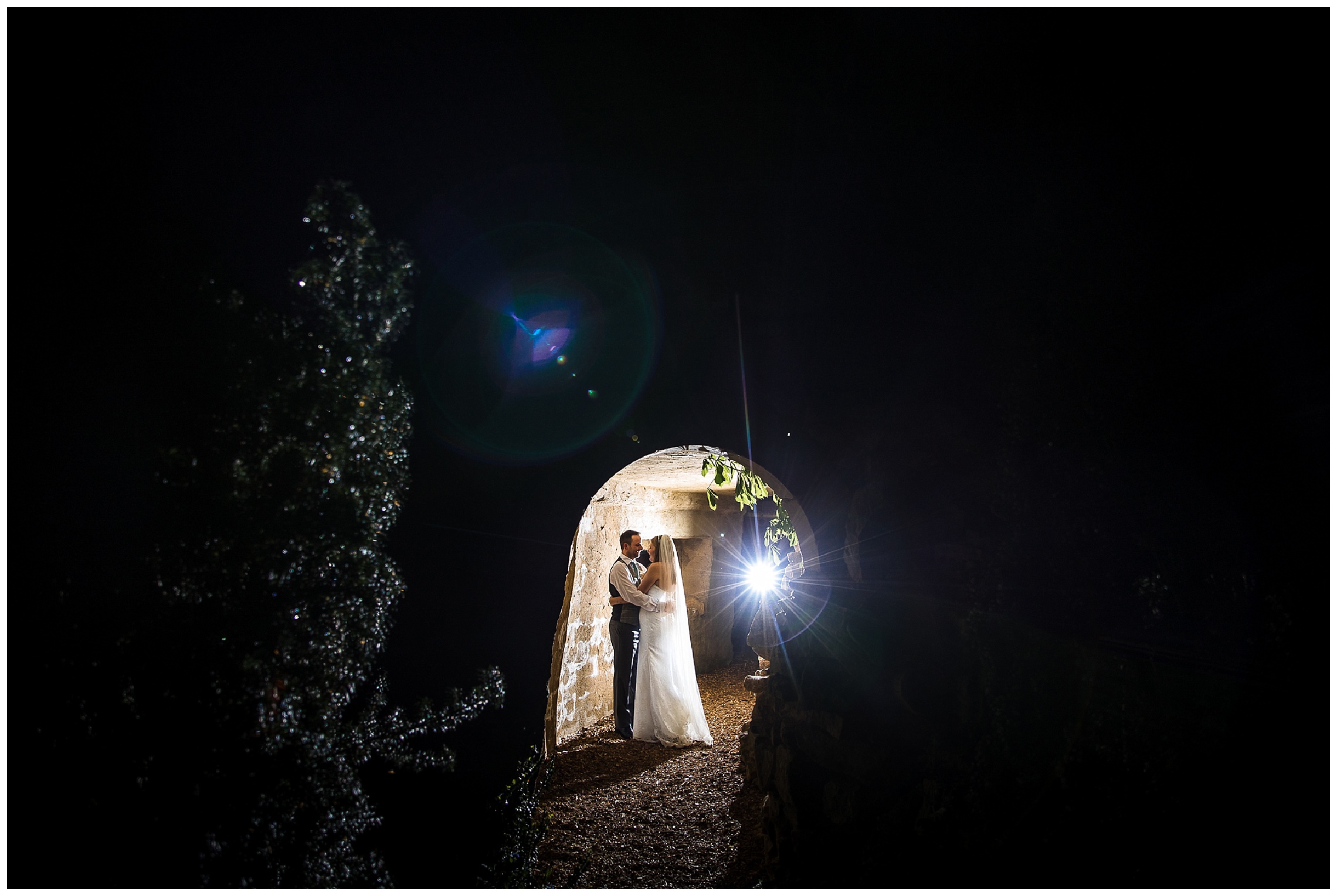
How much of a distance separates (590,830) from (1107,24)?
14.6ft

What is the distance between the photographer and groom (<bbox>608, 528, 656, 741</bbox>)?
5.16 m

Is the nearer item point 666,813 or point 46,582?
point 46,582

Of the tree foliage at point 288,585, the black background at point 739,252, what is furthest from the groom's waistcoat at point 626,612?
the tree foliage at point 288,585

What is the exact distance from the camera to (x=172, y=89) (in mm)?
1924

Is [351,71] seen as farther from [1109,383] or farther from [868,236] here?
[1109,383]

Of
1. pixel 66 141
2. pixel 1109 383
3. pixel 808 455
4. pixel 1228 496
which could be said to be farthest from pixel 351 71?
pixel 1228 496

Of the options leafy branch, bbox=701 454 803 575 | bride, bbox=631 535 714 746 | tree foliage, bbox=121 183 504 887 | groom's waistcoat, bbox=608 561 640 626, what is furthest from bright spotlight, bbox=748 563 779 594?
tree foliage, bbox=121 183 504 887

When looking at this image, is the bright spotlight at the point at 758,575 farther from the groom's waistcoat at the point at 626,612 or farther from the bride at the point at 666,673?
the groom's waistcoat at the point at 626,612

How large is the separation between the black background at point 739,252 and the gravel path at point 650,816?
4.36 feet

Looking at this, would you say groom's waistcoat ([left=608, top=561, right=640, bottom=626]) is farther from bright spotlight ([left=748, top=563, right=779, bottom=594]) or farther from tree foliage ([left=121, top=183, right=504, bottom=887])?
tree foliage ([left=121, top=183, right=504, bottom=887])

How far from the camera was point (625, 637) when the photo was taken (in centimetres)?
520

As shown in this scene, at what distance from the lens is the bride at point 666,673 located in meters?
5.05

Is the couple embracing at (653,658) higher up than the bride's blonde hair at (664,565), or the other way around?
the bride's blonde hair at (664,565)

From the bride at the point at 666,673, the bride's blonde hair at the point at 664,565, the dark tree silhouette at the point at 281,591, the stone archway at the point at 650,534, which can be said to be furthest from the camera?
the bride's blonde hair at the point at 664,565
